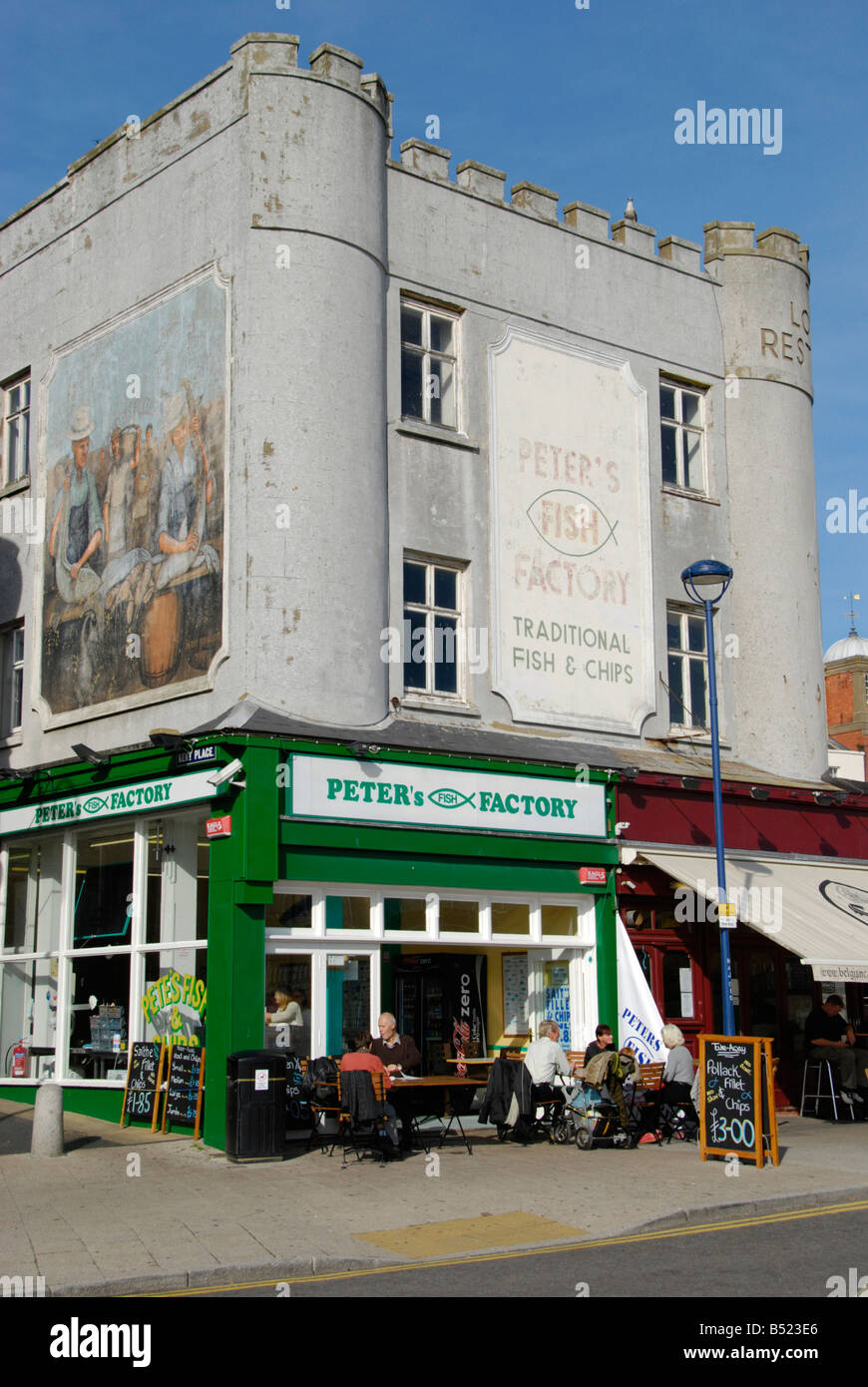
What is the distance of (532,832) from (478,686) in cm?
215

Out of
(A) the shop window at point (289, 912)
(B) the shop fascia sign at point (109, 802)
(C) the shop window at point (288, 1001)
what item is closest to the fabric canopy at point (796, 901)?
(A) the shop window at point (289, 912)

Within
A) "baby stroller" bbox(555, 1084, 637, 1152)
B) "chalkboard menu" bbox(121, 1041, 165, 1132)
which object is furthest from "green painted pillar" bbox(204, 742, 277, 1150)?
"baby stroller" bbox(555, 1084, 637, 1152)

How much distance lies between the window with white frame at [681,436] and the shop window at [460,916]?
797 centimetres

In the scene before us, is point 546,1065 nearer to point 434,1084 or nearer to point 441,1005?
point 434,1084

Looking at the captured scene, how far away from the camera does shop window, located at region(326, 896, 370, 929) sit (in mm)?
17266

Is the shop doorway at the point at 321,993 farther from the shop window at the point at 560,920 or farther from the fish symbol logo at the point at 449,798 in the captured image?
the shop window at the point at 560,920

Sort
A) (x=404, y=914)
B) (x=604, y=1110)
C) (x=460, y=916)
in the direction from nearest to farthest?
(x=604, y=1110) → (x=404, y=914) → (x=460, y=916)

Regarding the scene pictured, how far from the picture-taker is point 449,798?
59.7ft

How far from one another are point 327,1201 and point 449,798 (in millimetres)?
6593

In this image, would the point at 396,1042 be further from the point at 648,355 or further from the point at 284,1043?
the point at 648,355

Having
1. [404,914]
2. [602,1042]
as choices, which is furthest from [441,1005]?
[602,1042]

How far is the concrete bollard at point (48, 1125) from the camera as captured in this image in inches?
598
